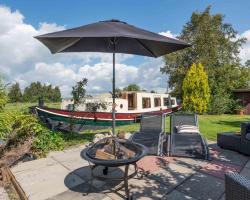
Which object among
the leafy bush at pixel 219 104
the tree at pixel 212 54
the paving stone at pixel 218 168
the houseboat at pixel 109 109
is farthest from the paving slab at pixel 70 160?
the tree at pixel 212 54

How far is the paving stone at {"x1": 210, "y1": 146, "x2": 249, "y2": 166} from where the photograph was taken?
177 inches

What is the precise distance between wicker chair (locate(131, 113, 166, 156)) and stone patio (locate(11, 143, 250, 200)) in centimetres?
30

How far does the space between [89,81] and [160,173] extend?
15.0 ft

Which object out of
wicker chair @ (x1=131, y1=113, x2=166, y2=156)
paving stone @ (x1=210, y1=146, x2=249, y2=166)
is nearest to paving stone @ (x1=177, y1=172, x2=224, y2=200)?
paving stone @ (x1=210, y1=146, x2=249, y2=166)

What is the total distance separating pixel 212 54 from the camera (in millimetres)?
19766

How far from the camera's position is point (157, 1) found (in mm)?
8430

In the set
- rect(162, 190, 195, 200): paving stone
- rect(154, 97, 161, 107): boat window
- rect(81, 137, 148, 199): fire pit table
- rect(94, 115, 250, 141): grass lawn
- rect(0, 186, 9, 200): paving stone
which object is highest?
rect(154, 97, 161, 107): boat window

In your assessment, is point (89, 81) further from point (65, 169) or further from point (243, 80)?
point (243, 80)

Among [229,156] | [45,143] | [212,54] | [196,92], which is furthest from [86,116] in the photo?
[212,54]

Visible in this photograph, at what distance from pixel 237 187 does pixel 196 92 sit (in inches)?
574

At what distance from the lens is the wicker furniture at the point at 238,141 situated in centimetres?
472

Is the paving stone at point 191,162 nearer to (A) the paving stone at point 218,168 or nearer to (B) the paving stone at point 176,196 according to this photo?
(A) the paving stone at point 218,168

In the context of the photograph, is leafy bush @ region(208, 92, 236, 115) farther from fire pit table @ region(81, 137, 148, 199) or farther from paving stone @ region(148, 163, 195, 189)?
fire pit table @ region(81, 137, 148, 199)

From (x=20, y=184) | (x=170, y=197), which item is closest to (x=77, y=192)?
(x=20, y=184)
